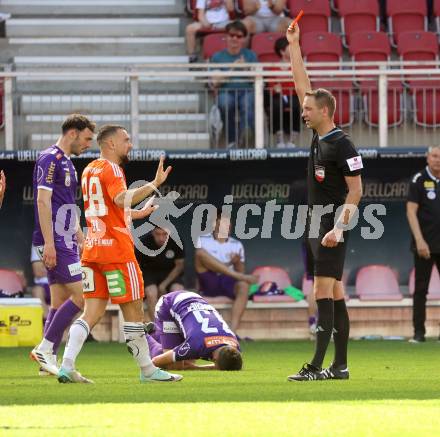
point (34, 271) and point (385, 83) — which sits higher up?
point (385, 83)

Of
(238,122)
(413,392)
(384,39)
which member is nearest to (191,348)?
(413,392)

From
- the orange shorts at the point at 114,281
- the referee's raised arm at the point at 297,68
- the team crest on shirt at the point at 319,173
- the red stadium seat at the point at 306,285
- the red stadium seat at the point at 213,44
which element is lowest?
the red stadium seat at the point at 306,285

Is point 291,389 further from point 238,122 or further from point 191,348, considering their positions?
point 238,122

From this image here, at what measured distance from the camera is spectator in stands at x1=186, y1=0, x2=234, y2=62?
1881 cm

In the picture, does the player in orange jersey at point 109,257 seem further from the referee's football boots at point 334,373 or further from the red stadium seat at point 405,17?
the red stadium seat at point 405,17

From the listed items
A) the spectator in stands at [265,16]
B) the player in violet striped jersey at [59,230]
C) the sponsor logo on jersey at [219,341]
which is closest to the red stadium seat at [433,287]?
the spectator in stands at [265,16]

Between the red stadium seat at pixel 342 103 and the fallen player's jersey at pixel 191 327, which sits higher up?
the red stadium seat at pixel 342 103

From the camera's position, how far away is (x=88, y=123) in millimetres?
10133

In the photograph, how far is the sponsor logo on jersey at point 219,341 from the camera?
10289mm

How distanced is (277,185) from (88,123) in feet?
26.3

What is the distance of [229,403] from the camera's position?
741 centimetres

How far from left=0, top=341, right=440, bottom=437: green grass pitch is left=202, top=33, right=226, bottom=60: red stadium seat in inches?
308

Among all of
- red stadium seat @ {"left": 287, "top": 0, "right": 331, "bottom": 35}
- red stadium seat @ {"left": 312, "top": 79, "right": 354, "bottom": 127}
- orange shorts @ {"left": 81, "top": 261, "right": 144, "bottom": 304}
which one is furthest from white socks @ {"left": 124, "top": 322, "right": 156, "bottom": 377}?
red stadium seat @ {"left": 287, "top": 0, "right": 331, "bottom": 35}

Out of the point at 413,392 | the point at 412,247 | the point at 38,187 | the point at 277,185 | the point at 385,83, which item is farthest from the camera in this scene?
the point at 277,185
